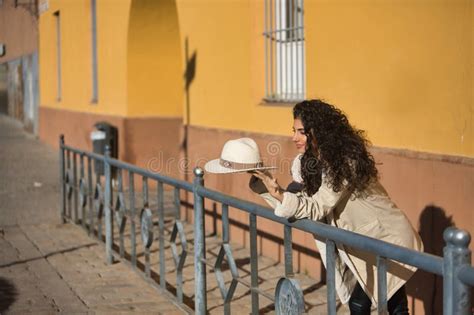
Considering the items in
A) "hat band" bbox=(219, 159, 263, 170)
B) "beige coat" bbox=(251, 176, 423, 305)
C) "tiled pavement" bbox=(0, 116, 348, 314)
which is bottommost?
"tiled pavement" bbox=(0, 116, 348, 314)

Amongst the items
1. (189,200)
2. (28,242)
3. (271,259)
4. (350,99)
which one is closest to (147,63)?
(189,200)

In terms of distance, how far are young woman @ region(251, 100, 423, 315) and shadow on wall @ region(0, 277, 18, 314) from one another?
283 cm

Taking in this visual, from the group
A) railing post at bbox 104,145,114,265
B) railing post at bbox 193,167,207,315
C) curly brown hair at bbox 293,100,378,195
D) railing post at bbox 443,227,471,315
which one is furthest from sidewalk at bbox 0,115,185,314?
railing post at bbox 443,227,471,315

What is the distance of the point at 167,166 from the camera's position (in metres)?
13.3

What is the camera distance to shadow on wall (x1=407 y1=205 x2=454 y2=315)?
17.1 ft

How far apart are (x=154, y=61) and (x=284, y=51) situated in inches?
214

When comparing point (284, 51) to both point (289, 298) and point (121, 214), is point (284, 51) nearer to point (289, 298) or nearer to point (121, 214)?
point (121, 214)

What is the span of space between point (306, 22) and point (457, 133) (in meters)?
2.36

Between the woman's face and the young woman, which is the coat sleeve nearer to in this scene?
the young woman

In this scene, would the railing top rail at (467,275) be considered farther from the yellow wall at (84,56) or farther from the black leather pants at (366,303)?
the yellow wall at (84,56)

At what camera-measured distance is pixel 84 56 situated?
1594cm

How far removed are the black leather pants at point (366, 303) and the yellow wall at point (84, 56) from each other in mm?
9089

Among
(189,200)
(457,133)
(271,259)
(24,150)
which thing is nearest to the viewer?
(457,133)

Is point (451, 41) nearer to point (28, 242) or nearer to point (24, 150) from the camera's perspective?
point (28, 242)
